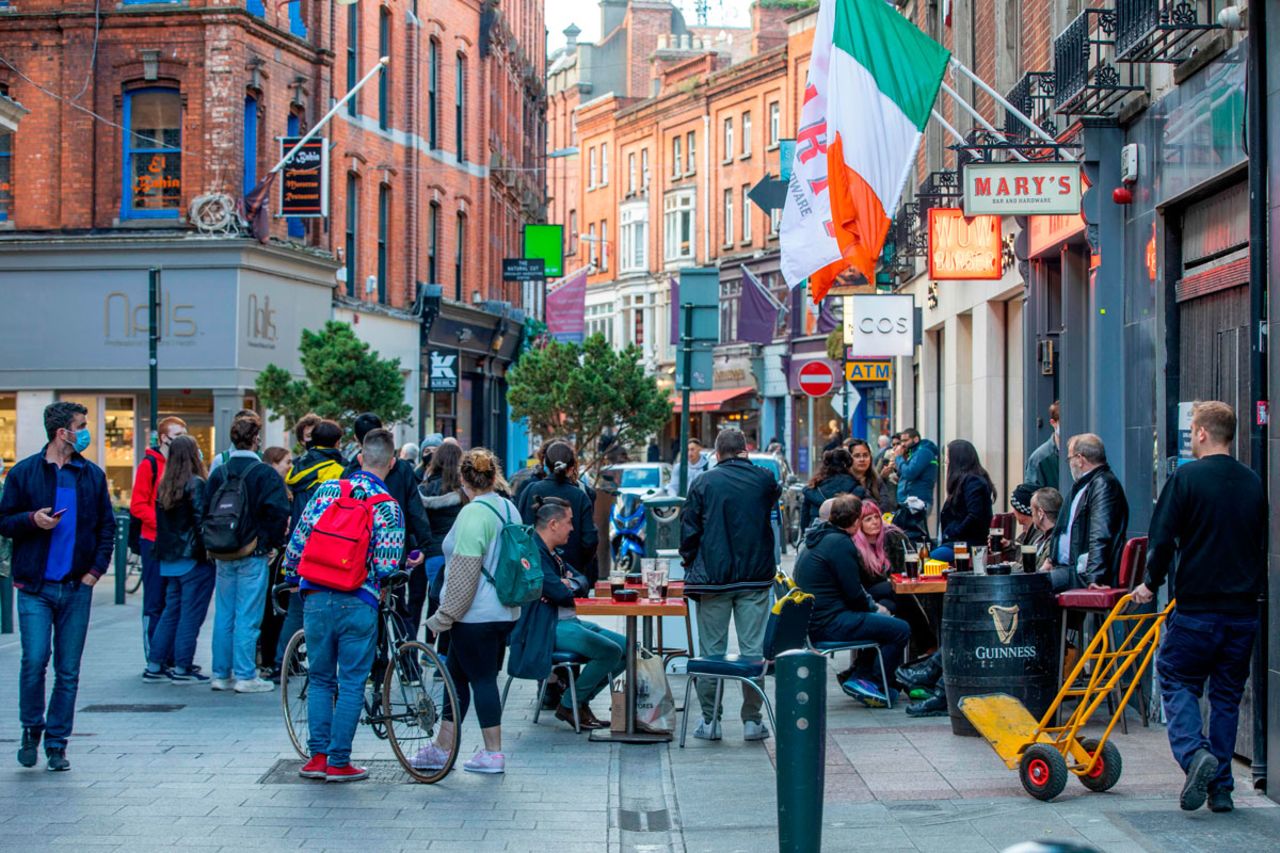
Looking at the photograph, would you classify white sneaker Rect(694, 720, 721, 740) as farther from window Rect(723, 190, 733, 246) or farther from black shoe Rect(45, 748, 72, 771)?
window Rect(723, 190, 733, 246)

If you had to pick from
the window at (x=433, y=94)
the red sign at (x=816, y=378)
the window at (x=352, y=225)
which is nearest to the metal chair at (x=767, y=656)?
the red sign at (x=816, y=378)

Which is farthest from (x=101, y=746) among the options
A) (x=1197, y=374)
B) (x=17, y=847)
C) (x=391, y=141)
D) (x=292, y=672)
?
(x=391, y=141)

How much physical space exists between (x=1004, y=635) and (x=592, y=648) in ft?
8.28

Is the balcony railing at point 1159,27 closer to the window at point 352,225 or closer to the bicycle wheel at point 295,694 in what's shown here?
the bicycle wheel at point 295,694

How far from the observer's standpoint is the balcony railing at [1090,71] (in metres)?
12.3

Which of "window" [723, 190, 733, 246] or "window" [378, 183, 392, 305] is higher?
A: "window" [723, 190, 733, 246]

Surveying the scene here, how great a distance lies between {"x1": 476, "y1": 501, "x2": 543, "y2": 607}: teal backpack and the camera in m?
8.97

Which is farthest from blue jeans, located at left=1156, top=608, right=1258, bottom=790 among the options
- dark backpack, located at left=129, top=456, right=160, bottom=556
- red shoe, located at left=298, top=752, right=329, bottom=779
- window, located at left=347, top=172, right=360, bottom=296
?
window, located at left=347, top=172, right=360, bottom=296

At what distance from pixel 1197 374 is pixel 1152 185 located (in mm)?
1662

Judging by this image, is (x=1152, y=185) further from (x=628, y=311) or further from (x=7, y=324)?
(x=628, y=311)

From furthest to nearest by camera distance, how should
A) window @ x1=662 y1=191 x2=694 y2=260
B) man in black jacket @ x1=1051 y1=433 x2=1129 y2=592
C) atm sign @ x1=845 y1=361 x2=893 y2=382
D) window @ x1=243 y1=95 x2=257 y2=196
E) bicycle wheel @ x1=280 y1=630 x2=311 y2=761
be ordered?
window @ x1=662 y1=191 x2=694 y2=260 < atm sign @ x1=845 y1=361 x2=893 y2=382 < window @ x1=243 y1=95 x2=257 y2=196 < man in black jacket @ x1=1051 y1=433 x2=1129 y2=592 < bicycle wheel @ x1=280 y1=630 x2=311 y2=761

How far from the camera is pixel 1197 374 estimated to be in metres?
10.8

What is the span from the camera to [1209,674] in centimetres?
804

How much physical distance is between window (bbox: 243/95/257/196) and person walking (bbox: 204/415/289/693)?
16.6 m
